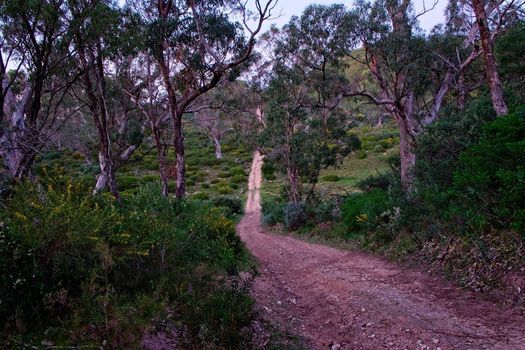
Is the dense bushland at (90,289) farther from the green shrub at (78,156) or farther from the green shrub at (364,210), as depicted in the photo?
the green shrub at (78,156)

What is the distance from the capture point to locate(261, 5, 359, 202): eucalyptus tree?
1398cm

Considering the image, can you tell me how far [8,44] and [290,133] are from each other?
42.3ft

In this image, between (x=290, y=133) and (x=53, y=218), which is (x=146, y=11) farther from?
(x=53, y=218)

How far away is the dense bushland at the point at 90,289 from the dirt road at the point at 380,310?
4.53 ft

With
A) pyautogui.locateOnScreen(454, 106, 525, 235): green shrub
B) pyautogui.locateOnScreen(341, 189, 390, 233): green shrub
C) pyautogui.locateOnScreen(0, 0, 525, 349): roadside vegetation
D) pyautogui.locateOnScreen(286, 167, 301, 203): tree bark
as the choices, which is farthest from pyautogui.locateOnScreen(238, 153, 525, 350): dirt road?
pyautogui.locateOnScreen(286, 167, 301, 203): tree bark

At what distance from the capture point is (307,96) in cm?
1920

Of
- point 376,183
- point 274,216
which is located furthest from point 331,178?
point 376,183

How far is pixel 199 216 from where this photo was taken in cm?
638

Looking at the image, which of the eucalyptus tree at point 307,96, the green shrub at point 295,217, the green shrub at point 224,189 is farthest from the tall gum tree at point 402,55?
the green shrub at point 224,189

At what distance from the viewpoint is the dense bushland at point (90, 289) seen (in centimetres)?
355

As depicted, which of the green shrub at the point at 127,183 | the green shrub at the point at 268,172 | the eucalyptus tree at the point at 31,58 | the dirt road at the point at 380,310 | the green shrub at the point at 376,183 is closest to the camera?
the dirt road at the point at 380,310

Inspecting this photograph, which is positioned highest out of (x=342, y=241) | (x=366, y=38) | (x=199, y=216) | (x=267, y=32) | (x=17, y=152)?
(x=267, y=32)

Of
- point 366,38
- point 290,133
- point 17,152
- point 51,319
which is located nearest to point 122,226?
point 51,319

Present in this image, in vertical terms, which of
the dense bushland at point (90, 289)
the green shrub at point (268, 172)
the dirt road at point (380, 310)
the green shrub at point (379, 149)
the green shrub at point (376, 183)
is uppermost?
the green shrub at point (379, 149)
